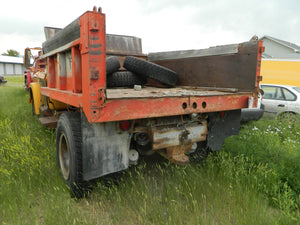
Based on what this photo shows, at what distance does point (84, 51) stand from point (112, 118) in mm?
641

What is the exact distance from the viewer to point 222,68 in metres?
3.44

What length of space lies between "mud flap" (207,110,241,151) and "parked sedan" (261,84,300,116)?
436cm

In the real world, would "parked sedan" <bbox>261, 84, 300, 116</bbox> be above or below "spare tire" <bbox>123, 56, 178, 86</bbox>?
below

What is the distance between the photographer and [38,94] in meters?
5.02

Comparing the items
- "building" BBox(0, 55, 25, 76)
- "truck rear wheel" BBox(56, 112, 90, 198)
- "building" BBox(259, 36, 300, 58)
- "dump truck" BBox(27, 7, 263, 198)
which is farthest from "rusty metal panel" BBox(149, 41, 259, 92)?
"building" BBox(0, 55, 25, 76)

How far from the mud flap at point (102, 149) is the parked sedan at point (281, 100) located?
20.1 feet

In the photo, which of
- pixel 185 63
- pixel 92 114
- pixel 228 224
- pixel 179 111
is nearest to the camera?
pixel 92 114

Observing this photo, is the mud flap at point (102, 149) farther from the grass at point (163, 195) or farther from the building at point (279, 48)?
the building at point (279, 48)

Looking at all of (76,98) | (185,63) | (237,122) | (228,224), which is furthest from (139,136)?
(185,63)

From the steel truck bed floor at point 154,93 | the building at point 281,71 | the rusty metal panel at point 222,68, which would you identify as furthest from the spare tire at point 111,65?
the building at point 281,71

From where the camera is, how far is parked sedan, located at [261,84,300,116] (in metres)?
6.84

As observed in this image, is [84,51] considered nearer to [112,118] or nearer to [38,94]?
[112,118]

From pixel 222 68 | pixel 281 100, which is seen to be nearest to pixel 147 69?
pixel 222 68

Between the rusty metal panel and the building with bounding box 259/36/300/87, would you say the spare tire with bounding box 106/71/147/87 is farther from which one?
the building with bounding box 259/36/300/87
